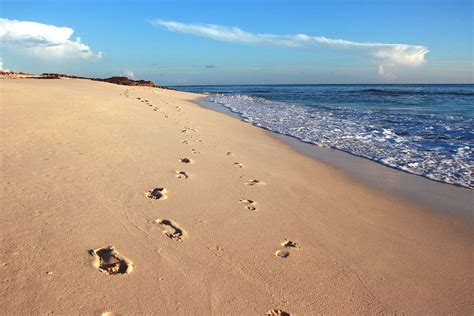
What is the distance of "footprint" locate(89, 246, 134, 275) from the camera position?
2.27 metres

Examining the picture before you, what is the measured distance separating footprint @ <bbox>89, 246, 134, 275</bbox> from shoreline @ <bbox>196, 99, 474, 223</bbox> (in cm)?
338

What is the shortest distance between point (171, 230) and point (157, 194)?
0.81 m

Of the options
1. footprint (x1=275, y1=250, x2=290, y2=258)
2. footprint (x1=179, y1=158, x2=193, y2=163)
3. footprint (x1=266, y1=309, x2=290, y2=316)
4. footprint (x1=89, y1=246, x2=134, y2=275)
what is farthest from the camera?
footprint (x1=179, y1=158, x2=193, y2=163)

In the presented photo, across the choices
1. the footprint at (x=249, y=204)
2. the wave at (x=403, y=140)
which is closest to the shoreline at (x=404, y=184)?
the wave at (x=403, y=140)

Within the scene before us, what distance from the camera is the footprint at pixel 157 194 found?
3.57m

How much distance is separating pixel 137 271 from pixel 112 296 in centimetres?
28

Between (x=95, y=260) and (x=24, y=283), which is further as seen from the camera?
(x=95, y=260)

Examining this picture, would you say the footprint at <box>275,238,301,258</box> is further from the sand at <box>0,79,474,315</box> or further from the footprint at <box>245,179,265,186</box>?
the footprint at <box>245,179,265,186</box>

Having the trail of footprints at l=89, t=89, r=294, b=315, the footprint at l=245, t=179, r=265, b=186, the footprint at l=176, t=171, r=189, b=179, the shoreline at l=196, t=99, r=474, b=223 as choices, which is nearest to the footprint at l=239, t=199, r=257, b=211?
the trail of footprints at l=89, t=89, r=294, b=315

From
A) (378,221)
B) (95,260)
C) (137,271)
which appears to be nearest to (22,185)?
(95,260)

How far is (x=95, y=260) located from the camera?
91.9 inches

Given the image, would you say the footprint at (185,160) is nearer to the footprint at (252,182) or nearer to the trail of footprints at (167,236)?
the trail of footprints at (167,236)

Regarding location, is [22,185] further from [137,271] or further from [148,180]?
[137,271]

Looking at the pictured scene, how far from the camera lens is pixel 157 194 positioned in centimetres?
365
